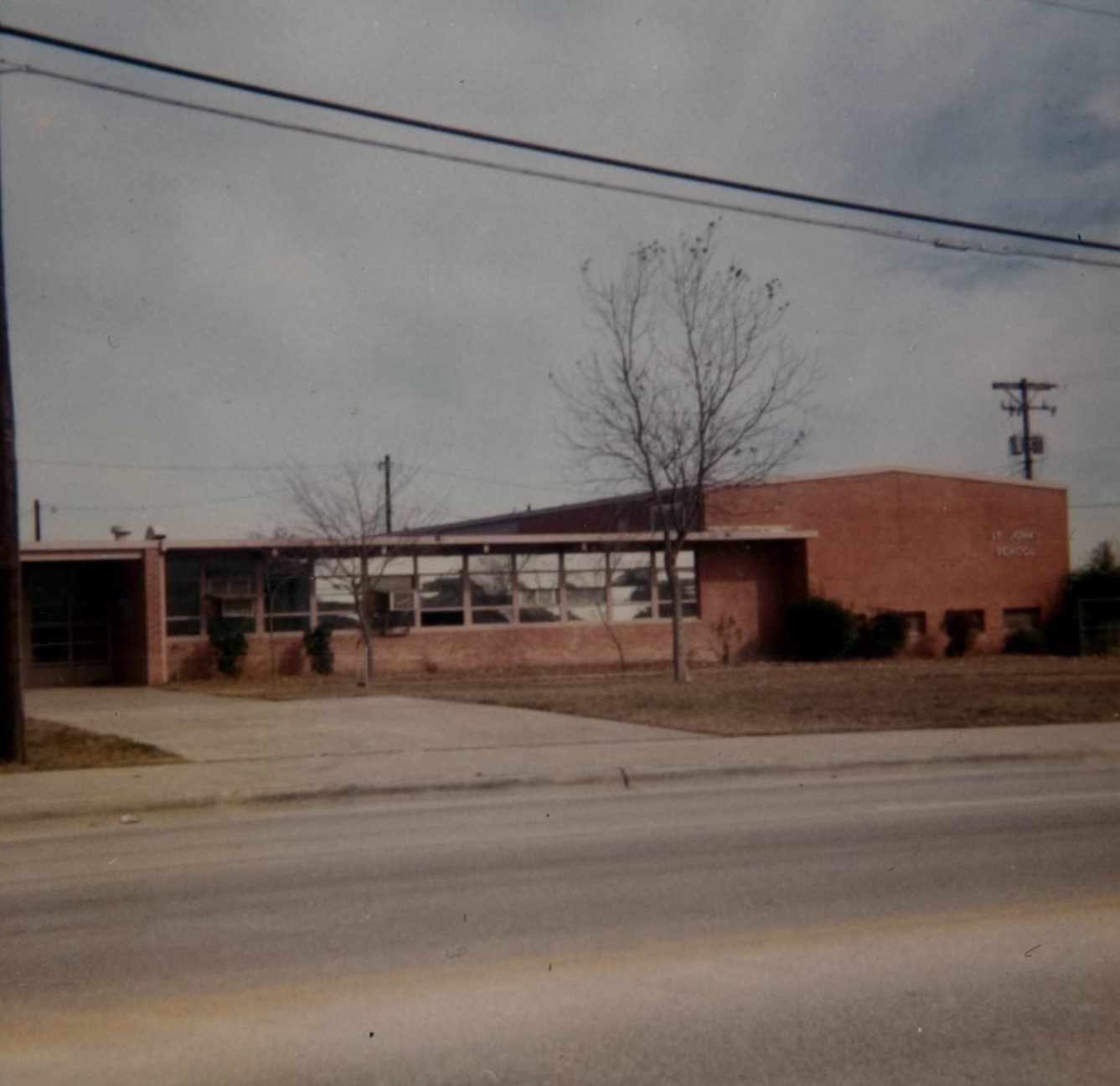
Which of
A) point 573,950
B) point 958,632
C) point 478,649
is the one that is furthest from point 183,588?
point 573,950

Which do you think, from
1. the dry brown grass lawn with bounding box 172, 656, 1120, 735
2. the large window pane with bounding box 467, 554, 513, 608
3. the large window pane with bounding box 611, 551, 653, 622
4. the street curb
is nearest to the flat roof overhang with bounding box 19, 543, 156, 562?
the dry brown grass lawn with bounding box 172, 656, 1120, 735

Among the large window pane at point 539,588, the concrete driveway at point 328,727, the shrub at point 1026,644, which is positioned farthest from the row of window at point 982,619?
the concrete driveway at point 328,727

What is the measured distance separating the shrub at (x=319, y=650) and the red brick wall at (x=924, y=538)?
1176 centimetres

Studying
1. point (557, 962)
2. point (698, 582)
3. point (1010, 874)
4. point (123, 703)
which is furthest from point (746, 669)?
point (557, 962)

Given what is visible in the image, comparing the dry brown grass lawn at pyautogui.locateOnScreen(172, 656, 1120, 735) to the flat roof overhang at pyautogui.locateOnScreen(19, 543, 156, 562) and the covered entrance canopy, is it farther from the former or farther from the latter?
the flat roof overhang at pyautogui.locateOnScreen(19, 543, 156, 562)

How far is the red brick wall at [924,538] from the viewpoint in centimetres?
3769

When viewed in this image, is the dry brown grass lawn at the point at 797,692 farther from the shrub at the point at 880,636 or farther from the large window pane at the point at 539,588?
the shrub at the point at 880,636

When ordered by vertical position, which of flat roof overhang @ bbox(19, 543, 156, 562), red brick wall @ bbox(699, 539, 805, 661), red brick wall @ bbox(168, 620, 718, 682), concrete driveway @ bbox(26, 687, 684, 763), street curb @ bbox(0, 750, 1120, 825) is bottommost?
street curb @ bbox(0, 750, 1120, 825)

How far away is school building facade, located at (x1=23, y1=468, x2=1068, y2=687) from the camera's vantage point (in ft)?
101

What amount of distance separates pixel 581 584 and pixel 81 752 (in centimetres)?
2127

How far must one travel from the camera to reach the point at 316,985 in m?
5.78

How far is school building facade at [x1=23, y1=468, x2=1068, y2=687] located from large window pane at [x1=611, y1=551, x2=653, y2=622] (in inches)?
1.9

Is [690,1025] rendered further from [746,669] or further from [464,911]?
[746,669]

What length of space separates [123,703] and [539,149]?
1551cm
